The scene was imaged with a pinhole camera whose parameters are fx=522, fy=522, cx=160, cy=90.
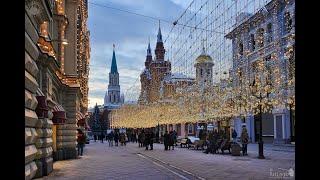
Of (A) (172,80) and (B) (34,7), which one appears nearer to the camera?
(B) (34,7)

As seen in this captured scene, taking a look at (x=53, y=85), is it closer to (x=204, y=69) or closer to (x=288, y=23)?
(x=288, y=23)

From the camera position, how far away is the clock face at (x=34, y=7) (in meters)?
10.1

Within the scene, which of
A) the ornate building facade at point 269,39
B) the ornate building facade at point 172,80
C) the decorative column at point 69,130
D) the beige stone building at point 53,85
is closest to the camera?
the beige stone building at point 53,85

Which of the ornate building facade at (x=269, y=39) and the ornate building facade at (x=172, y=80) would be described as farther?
the ornate building facade at (x=172, y=80)

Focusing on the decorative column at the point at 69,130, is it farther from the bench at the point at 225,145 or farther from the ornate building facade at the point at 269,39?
the ornate building facade at the point at 269,39

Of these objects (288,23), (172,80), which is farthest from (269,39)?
(172,80)

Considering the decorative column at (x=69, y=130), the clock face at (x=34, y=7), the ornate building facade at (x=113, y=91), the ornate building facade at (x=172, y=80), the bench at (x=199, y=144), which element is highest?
the ornate building facade at (x=113, y=91)

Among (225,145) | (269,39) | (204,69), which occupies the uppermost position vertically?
(269,39)

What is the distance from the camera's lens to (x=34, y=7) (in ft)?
34.3

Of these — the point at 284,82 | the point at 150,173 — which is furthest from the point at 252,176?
the point at 284,82

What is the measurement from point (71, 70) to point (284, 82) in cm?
1405

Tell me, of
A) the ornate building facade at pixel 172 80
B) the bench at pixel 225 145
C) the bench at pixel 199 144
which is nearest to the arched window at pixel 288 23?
the ornate building facade at pixel 172 80

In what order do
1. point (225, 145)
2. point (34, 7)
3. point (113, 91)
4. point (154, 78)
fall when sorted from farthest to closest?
point (113, 91), point (154, 78), point (225, 145), point (34, 7)
